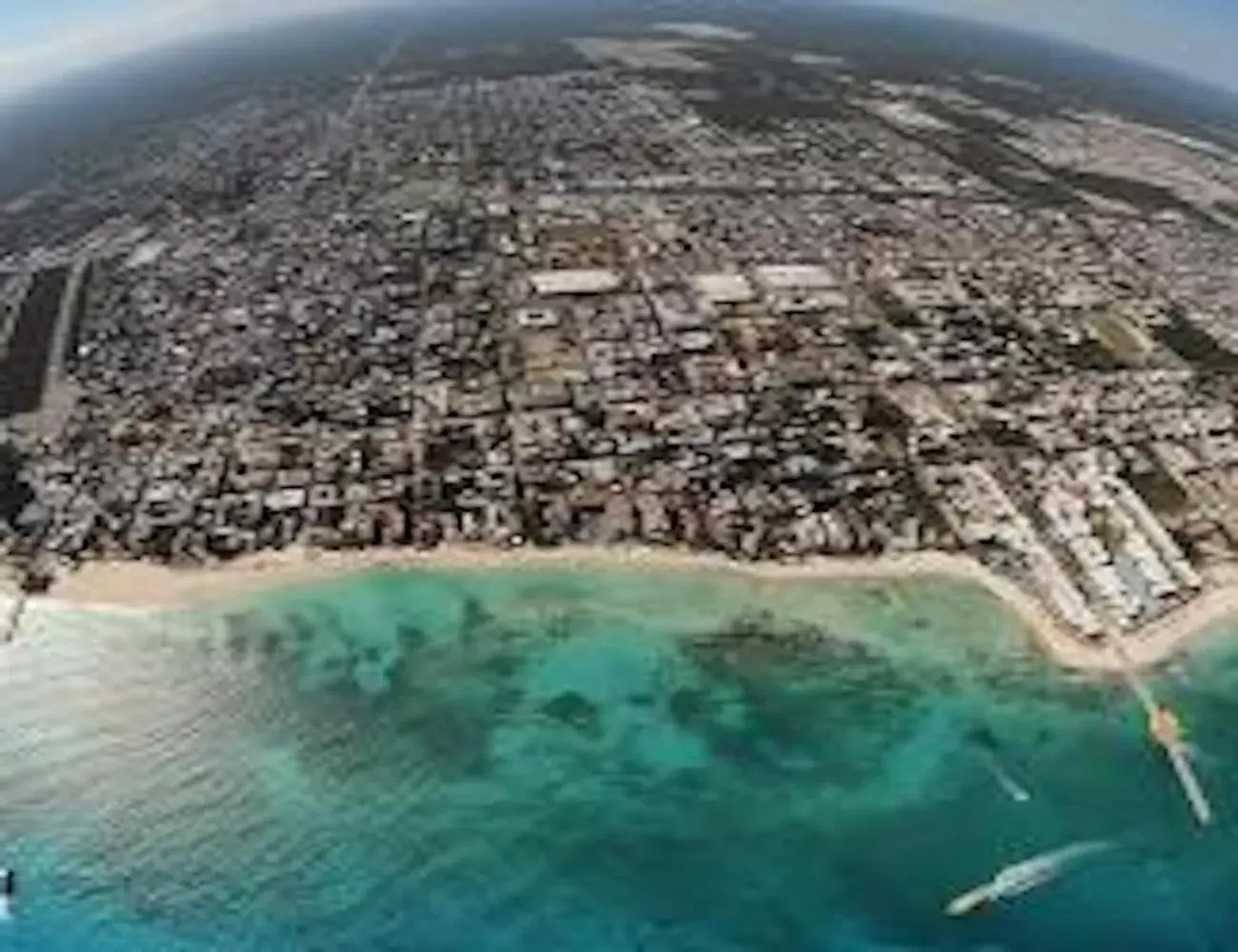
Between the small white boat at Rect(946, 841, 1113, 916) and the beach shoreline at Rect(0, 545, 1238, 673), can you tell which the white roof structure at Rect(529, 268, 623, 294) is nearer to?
the beach shoreline at Rect(0, 545, 1238, 673)

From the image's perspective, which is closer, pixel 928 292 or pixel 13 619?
pixel 13 619

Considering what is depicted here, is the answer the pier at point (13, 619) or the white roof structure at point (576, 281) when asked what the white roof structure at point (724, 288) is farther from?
the pier at point (13, 619)

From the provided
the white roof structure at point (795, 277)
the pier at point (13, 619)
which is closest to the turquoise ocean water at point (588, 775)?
the pier at point (13, 619)

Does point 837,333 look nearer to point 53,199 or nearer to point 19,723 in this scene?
point 19,723

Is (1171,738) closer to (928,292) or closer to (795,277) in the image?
(928,292)

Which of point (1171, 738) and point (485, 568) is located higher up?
point (1171, 738)

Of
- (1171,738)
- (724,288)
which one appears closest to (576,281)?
(724,288)

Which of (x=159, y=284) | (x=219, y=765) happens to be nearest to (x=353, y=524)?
(x=219, y=765)
